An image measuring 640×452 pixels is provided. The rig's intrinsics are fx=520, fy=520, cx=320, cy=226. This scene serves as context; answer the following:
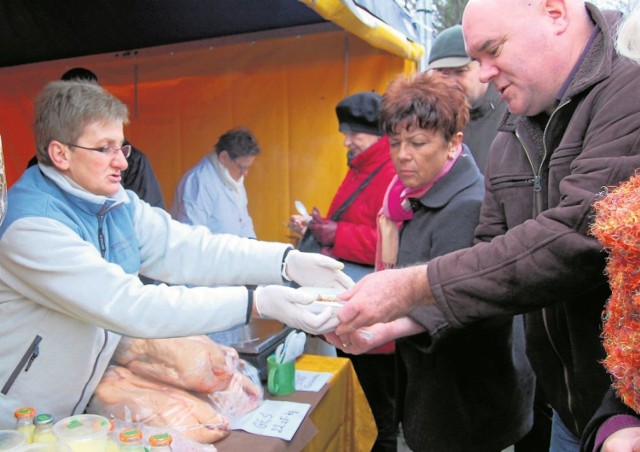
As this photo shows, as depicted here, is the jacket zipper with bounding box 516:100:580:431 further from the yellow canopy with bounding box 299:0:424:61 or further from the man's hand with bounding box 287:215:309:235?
the man's hand with bounding box 287:215:309:235

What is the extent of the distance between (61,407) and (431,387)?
1.17m

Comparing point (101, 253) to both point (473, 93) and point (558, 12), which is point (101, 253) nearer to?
point (558, 12)

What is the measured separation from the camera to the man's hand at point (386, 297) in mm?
1338

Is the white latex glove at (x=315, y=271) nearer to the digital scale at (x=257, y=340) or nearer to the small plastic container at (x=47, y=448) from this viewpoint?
the digital scale at (x=257, y=340)

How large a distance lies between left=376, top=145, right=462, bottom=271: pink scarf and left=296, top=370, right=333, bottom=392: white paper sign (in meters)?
0.51

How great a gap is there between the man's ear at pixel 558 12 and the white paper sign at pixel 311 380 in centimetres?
146

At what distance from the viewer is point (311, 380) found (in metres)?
2.09

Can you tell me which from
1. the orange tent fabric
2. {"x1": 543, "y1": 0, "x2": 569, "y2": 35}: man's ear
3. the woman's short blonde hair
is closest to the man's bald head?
{"x1": 543, "y1": 0, "x2": 569, "y2": 35}: man's ear

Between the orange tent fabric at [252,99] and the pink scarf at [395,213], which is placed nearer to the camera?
the pink scarf at [395,213]

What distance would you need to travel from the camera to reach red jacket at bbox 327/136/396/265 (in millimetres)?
2686

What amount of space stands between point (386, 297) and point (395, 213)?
2.49ft

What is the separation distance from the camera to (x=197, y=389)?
1.65 m

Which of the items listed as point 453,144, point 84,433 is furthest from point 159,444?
point 453,144

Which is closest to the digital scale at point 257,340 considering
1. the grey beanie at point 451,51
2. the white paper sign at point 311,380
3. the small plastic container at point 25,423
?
the white paper sign at point 311,380
